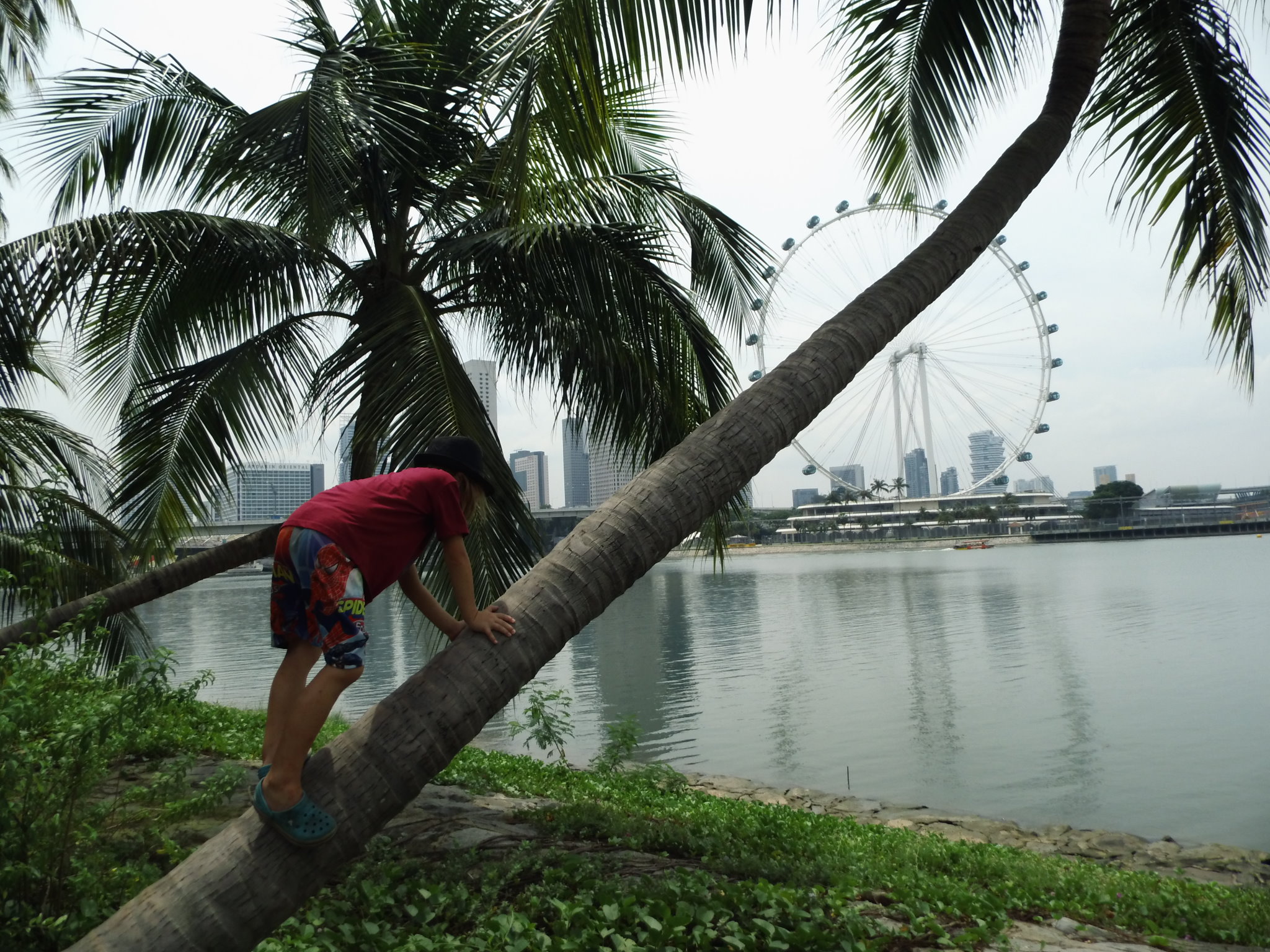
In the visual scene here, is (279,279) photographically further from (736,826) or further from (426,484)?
(736,826)

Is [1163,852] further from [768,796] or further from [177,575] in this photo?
[177,575]

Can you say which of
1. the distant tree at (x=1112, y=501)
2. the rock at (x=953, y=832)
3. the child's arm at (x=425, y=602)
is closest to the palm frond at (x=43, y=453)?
the child's arm at (x=425, y=602)

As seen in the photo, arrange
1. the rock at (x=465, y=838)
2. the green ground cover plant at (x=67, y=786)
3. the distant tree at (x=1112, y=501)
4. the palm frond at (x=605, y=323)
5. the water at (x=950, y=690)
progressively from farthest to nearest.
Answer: the distant tree at (x=1112, y=501) < the water at (x=950, y=690) < the palm frond at (x=605, y=323) < the rock at (x=465, y=838) < the green ground cover plant at (x=67, y=786)

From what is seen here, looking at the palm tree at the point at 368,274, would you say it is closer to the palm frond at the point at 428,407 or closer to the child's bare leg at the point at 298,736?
the palm frond at the point at 428,407

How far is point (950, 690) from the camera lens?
606 inches

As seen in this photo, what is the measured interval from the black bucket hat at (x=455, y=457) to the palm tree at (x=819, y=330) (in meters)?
0.38

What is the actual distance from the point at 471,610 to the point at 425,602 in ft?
1.28

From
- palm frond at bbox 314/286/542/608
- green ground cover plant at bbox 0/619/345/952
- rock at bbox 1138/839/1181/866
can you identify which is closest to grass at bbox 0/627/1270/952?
green ground cover plant at bbox 0/619/345/952

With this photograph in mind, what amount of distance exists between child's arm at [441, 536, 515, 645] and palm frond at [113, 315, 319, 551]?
4.16m

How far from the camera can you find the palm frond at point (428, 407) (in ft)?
17.2

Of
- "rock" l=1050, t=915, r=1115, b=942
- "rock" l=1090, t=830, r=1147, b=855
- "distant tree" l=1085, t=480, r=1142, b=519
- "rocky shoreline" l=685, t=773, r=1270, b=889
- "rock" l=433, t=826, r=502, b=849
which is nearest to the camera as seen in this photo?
"rock" l=1050, t=915, r=1115, b=942

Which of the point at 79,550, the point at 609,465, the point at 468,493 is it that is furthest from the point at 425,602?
the point at 79,550

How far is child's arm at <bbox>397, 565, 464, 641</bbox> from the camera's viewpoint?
9.63 ft

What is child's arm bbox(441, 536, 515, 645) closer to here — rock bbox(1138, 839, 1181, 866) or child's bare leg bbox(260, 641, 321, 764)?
child's bare leg bbox(260, 641, 321, 764)
